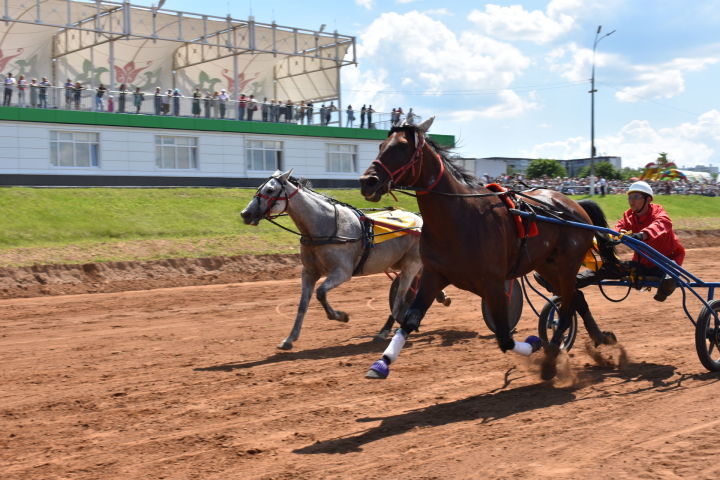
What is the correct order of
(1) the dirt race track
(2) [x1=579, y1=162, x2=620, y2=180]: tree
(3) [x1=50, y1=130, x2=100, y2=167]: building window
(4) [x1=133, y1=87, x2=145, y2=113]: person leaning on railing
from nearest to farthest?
1. (1) the dirt race track
2. (3) [x1=50, y1=130, x2=100, y2=167]: building window
3. (4) [x1=133, y1=87, x2=145, y2=113]: person leaning on railing
4. (2) [x1=579, y1=162, x2=620, y2=180]: tree

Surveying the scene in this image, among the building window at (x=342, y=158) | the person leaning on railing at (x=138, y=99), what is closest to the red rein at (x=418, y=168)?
the person leaning on railing at (x=138, y=99)

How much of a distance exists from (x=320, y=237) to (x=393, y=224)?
3.98ft

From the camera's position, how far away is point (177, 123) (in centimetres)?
3241

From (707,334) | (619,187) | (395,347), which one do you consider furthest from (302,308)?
(619,187)

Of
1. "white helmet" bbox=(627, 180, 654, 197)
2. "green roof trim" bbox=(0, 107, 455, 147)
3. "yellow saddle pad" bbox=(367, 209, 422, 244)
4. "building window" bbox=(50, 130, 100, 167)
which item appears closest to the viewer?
"white helmet" bbox=(627, 180, 654, 197)

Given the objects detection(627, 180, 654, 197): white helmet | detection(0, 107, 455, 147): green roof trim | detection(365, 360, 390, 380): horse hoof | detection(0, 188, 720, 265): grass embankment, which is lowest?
detection(365, 360, 390, 380): horse hoof

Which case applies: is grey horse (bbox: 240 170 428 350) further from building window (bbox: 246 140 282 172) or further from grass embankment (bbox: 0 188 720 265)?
building window (bbox: 246 140 282 172)

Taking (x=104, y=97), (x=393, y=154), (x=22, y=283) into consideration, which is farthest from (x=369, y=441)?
(x=104, y=97)

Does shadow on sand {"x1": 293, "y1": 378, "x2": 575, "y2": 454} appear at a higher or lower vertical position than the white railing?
lower

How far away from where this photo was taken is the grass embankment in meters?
18.3

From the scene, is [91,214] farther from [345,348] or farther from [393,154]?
Answer: [393,154]

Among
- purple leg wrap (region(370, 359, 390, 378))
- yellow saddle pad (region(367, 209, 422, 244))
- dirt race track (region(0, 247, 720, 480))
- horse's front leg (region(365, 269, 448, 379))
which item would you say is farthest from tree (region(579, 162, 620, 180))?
purple leg wrap (region(370, 359, 390, 378))

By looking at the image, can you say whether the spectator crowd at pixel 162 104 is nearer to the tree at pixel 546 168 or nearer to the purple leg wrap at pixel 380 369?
the purple leg wrap at pixel 380 369

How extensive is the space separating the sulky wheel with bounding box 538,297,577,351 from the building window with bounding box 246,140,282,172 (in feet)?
87.5
